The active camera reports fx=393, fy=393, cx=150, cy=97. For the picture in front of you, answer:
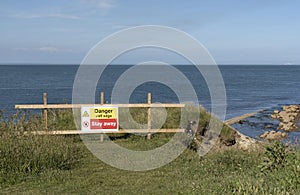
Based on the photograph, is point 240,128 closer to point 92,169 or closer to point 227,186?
point 92,169

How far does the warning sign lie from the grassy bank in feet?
6.26

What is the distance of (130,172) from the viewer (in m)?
11.0

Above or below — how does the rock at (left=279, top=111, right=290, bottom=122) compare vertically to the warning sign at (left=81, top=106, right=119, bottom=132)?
below

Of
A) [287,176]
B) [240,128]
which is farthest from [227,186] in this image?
[240,128]

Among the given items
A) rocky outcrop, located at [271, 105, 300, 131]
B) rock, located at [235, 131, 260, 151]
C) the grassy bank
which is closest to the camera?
the grassy bank

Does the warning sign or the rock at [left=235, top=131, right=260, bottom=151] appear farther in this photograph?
the warning sign

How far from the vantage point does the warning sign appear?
15.8m

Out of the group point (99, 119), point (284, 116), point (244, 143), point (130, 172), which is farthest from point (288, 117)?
point (130, 172)

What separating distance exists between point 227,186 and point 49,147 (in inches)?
244

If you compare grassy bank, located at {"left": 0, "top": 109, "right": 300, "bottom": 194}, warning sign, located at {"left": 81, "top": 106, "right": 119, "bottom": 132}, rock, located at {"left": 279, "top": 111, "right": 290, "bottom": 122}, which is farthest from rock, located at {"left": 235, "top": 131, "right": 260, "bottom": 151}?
rock, located at {"left": 279, "top": 111, "right": 290, "bottom": 122}

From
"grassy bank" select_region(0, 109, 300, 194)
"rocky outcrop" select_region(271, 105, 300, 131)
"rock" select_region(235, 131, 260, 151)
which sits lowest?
"rocky outcrop" select_region(271, 105, 300, 131)

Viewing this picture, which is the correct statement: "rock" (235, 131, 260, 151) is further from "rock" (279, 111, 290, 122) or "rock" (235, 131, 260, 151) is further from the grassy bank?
"rock" (279, 111, 290, 122)

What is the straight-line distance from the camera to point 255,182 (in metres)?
7.23

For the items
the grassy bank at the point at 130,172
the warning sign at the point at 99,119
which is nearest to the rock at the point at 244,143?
the grassy bank at the point at 130,172
